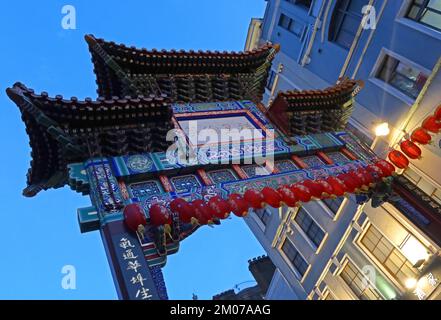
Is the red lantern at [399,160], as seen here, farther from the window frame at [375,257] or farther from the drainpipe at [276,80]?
the drainpipe at [276,80]

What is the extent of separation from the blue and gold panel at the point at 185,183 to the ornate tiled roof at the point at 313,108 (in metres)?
4.16

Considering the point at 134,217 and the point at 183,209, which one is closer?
the point at 134,217

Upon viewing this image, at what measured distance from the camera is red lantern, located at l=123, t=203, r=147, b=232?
28.2ft

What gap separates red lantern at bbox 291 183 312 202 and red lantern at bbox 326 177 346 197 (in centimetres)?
98

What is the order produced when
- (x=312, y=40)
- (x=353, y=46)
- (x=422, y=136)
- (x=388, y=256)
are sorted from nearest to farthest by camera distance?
(x=422, y=136) → (x=388, y=256) → (x=353, y=46) → (x=312, y=40)

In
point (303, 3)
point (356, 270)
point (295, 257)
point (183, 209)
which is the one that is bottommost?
point (295, 257)

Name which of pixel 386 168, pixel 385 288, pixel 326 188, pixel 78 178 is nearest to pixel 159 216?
pixel 78 178

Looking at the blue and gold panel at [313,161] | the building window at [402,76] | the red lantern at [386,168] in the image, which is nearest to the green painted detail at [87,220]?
the blue and gold panel at [313,161]

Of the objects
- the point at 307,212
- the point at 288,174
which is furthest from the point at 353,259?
the point at 288,174

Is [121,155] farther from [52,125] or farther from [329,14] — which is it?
[329,14]

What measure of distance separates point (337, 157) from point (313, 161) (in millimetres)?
1107

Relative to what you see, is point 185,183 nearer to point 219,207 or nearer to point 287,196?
point 219,207

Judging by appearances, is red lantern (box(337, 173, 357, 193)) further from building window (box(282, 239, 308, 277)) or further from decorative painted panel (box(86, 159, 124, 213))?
building window (box(282, 239, 308, 277))

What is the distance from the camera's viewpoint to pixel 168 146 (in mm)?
11383
